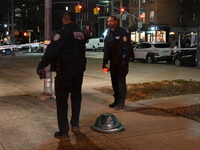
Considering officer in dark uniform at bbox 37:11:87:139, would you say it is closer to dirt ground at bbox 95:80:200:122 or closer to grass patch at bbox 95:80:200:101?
dirt ground at bbox 95:80:200:122

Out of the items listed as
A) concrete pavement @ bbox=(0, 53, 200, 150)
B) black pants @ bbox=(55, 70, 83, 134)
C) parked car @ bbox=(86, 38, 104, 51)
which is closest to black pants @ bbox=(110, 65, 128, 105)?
concrete pavement @ bbox=(0, 53, 200, 150)

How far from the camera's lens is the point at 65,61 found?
15.3 ft

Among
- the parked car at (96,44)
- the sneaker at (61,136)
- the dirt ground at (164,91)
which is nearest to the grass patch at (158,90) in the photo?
the dirt ground at (164,91)

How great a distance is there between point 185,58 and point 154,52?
10.2 ft

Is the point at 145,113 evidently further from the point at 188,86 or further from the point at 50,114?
the point at 188,86

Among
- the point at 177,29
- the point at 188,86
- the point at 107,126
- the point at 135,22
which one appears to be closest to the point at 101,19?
the point at 135,22

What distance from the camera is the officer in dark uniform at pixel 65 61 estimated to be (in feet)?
15.0

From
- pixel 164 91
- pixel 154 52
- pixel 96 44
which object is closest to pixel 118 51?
pixel 164 91

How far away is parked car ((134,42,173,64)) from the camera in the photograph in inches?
830

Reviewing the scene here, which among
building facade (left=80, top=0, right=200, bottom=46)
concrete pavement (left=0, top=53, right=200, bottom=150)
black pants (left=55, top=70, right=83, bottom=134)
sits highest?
building facade (left=80, top=0, right=200, bottom=46)

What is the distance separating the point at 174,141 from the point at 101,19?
60592 mm

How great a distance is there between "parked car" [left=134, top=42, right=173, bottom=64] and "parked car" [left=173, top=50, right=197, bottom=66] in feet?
4.47

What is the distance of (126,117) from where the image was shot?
20.2 feet

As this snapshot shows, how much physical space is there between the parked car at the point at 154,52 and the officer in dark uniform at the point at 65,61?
16804 millimetres
